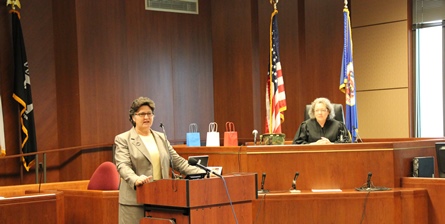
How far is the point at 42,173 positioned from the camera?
9.55 metres

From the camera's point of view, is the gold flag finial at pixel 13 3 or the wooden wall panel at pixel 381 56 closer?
the gold flag finial at pixel 13 3

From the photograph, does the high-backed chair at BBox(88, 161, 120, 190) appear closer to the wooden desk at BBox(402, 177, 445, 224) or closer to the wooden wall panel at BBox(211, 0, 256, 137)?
the wooden desk at BBox(402, 177, 445, 224)

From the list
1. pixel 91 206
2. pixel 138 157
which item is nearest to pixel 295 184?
pixel 91 206

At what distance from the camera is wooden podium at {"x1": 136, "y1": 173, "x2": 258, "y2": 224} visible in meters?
4.31

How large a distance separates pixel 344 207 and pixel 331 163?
1.50 ft

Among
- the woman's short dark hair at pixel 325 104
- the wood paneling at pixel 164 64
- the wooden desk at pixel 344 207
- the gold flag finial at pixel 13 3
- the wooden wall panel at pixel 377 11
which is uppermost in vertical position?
the gold flag finial at pixel 13 3

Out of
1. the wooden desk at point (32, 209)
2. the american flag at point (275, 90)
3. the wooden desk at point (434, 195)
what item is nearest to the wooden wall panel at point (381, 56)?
the american flag at point (275, 90)

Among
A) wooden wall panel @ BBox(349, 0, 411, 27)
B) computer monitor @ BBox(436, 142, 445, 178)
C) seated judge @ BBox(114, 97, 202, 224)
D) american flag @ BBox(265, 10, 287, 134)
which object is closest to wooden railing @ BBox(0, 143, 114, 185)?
american flag @ BBox(265, 10, 287, 134)

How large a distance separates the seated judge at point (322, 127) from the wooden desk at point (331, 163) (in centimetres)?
44

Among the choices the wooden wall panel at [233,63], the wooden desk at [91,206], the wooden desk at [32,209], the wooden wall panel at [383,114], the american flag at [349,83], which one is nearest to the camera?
the wooden desk at [32,209]

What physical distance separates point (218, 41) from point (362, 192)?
5.55m

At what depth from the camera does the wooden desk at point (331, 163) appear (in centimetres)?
665

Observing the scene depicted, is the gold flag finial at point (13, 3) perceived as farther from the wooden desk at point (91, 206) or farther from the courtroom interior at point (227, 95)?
the wooden desk at point (91, 206)

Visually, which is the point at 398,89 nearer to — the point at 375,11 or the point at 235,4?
the point at 375,11
